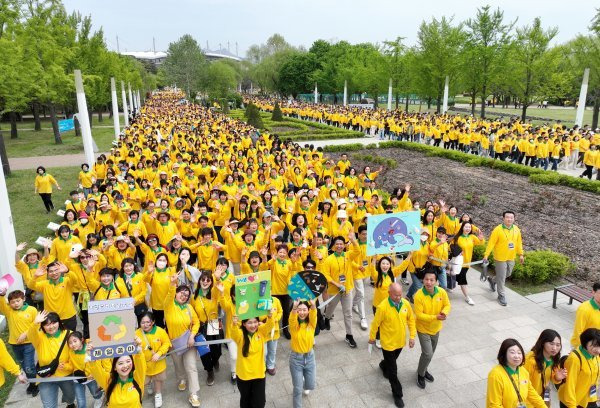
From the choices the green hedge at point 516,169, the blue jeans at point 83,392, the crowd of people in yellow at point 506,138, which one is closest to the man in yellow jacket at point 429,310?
the blue jeans at point 83,392

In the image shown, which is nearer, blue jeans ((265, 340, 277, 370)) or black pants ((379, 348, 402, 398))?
black pants ((379, 348, 402, 398))

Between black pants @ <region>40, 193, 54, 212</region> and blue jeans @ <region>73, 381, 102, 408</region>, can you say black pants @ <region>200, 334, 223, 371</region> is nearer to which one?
blue jeans @ <region>73, 381, 102, 408</region>

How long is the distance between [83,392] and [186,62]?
7099 cm

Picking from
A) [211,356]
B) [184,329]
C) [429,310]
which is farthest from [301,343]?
[429,310]

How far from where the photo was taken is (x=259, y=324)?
464 centimetres

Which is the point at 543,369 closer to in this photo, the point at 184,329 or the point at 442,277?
the point at 442,277

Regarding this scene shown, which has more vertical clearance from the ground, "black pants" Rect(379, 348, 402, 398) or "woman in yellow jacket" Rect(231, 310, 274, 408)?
"woman in yellow jacket" Rect(231, 310, 274, 408)

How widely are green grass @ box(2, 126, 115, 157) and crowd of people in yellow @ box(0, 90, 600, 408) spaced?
18267 millimetres

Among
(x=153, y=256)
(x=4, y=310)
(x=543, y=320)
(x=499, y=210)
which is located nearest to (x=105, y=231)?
(x=153, y=256)

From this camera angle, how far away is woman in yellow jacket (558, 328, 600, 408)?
3969 mm

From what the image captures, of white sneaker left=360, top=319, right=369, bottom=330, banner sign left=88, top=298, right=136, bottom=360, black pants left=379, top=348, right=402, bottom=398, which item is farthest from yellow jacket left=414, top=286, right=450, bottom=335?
banner sign left=88, top=298, right=136, bottom=360

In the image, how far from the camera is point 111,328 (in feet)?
13.6

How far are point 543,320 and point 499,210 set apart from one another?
6063mm

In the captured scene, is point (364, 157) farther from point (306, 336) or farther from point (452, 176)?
A: point (306, 336)
